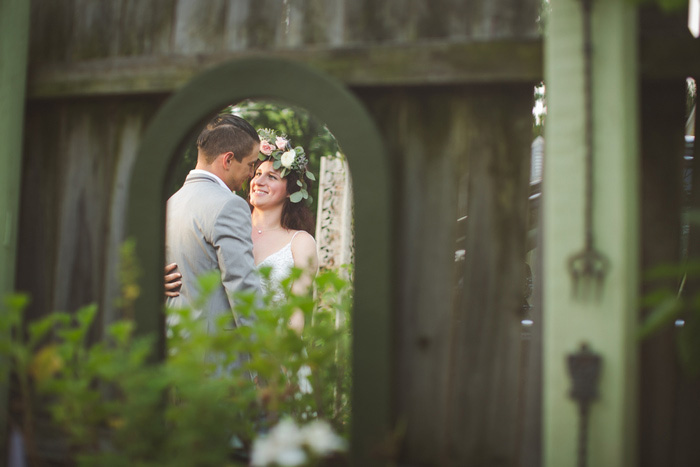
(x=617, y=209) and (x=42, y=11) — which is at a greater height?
(x=42, y=11)

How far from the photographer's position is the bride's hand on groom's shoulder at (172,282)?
311 cm

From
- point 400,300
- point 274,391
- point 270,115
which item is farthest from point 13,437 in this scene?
point 270,115

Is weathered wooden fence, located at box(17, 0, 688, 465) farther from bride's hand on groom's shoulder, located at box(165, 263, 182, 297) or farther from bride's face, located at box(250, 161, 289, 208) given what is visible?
bride's face, located at box(250, 161, 289, 208)

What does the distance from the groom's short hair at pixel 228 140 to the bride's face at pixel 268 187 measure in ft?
3.88

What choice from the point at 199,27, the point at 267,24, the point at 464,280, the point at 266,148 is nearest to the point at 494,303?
the point at 464,280

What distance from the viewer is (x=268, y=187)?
4.85m

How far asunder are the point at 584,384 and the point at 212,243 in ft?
7.09

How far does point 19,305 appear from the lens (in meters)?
1.50

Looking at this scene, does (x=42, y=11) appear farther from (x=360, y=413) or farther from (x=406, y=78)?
(x=360, y=413)

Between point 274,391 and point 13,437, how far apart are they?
82 cm

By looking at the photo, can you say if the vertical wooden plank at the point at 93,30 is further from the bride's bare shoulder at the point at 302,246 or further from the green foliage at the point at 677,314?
the bride's bare shoulder at the point at 302,246

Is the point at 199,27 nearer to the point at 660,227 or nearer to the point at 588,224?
the point at 588,224

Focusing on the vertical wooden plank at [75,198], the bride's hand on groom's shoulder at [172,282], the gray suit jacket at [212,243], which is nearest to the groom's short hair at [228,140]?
the gray suit jacket at [212,243]

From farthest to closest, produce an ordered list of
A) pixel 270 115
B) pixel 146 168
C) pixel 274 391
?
1. pixel 270 115
2. pixel 146 168
3. pixel 274 391
